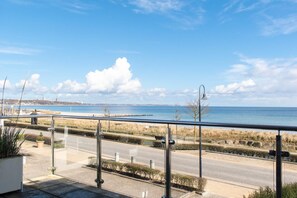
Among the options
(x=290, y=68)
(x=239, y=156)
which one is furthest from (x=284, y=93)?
(x=239, y=156)

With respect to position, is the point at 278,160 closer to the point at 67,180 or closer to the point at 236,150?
the point at 236,150

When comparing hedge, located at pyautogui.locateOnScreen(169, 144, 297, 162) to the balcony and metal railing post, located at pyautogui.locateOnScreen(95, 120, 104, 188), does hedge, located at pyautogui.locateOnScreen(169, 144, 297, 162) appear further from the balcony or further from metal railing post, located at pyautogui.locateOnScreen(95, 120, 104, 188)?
metal railing post, located at pyautogui.locateOnScreen(95, 120, 104, 188)

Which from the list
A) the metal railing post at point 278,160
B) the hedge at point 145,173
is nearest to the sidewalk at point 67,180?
the hedge at point 145,173

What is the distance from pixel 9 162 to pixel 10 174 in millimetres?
141

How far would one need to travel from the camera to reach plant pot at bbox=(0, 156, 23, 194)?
280cm

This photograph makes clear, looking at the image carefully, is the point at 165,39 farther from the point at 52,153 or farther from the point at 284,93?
the point at 284,93

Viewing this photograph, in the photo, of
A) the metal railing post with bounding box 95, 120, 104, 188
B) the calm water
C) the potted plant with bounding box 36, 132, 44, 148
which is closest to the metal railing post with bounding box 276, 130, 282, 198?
the metal railing post with bounding box 95, 120, 104, 188

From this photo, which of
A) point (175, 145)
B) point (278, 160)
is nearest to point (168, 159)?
point (175, 145)

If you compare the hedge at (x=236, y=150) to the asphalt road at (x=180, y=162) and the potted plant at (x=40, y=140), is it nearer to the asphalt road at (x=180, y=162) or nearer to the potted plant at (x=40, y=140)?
the asphalt road at (x=180, y=162)

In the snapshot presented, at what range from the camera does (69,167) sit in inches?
151

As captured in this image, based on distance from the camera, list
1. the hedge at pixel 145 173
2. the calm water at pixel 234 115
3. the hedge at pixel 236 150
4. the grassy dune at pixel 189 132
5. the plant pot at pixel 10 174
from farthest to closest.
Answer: the calm water at pixel 234 115
the hedge at pixel 145 173
the plant pot at pixel 10 174
the hedge at pixel 236 150
the grassy dune at pixel 189 132

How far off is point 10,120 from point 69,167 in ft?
3.39

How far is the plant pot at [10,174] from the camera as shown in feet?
9.20

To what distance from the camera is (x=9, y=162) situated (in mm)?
2824
